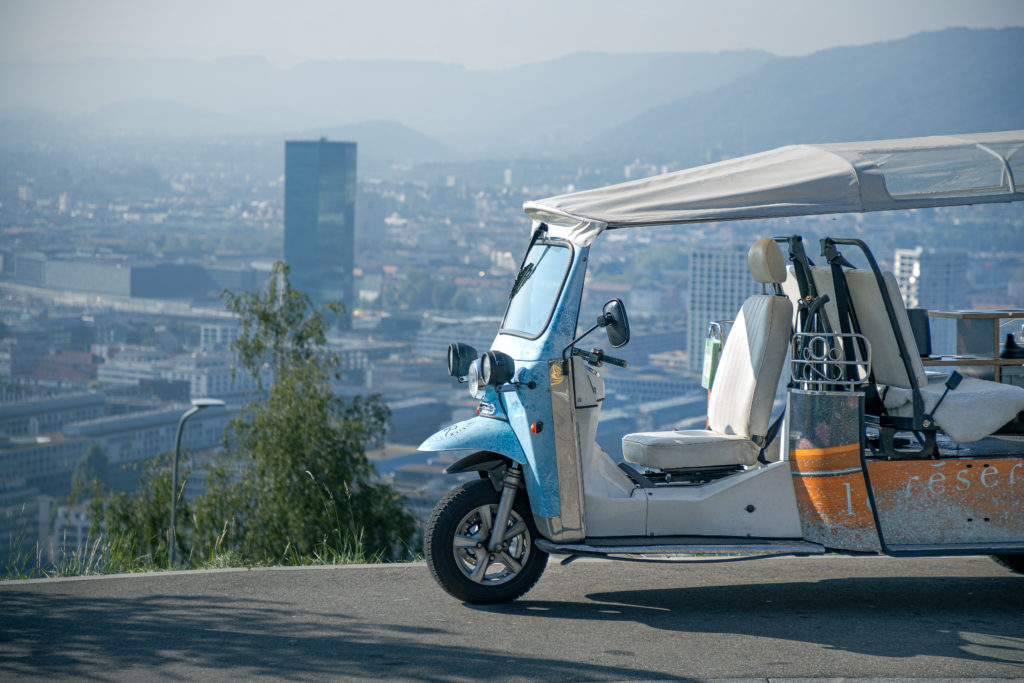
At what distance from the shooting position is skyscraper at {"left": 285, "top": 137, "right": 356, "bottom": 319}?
10738cm

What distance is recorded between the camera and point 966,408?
568cm

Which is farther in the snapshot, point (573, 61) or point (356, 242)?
point (573, 61)

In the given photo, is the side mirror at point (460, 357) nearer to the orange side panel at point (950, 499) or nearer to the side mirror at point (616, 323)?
the side mirror at point (616, 323)

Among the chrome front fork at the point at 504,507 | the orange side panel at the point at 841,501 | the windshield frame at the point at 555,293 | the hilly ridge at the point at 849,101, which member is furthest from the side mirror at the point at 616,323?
the hilly ridge at the point at 849,101

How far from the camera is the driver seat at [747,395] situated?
19.1 feet

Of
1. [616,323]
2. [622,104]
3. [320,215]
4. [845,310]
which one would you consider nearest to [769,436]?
[845,310]

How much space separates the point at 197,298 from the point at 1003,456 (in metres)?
91.8

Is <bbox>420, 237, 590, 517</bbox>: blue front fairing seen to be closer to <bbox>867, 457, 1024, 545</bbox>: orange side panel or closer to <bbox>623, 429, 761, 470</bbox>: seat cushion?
<bbox>623, 429, 761, 470</bbox>: seat cushion

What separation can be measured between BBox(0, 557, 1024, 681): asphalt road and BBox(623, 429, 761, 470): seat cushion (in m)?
0.74

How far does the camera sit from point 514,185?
4309 inches

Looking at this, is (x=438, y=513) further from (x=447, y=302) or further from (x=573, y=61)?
(x=573, y=61)

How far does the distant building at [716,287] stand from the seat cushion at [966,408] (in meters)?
2.66

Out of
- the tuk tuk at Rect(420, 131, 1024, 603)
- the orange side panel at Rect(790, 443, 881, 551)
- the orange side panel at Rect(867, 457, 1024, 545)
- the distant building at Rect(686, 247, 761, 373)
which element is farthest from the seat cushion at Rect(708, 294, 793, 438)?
the distant building at Rect(686, 247, 761, 373)

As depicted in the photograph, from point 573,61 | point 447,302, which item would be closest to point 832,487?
point 447,302
